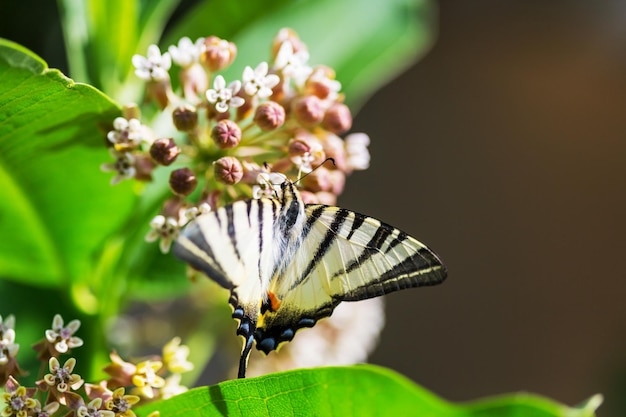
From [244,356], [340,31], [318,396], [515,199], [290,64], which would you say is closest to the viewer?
[318,396]

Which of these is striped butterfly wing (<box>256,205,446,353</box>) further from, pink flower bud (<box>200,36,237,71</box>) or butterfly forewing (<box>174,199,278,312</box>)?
pink flower bud (<box>200,36,237,71</box>)

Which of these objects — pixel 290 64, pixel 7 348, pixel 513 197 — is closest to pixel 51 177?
pixel 7 348

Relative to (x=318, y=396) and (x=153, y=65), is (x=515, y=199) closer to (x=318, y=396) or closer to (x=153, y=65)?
(x=153, y=65)

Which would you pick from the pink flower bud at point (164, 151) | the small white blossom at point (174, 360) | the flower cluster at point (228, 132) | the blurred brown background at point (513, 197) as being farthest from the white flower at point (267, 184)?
the blurred brown background at point (513, 197)

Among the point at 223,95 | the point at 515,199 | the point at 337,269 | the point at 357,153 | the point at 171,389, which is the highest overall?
the point at 223,95

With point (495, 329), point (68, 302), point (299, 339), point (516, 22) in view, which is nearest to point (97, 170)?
point (68, 302)

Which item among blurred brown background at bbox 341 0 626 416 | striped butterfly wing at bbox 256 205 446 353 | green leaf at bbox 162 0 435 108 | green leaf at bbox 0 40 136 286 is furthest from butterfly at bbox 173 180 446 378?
blurred brown background at bbox 341 0 626 416

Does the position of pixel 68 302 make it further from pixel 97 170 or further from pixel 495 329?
pixel 495 329
